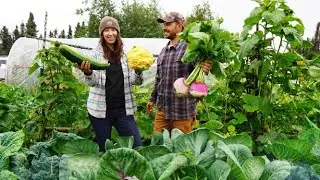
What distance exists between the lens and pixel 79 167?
6.55ft

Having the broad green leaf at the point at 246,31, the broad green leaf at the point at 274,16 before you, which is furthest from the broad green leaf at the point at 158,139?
the broad green leaf at the point at 246,31

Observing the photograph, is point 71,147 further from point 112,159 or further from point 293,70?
point 293,70

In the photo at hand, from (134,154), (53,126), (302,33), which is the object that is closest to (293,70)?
(302,33)

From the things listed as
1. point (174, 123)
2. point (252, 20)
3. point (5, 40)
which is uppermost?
point (5, 40)

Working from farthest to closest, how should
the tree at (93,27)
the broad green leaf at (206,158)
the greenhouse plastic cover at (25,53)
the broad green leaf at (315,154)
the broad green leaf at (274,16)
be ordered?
1. the tree at (93,27)
2. the greenhouse plastic cover at (25,53)
3. the broad green leaf at (274,16)
4. the broad green leaf at (315,154)
5. the broad green leaf at (206,158)

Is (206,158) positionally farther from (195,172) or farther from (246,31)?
(246,31)

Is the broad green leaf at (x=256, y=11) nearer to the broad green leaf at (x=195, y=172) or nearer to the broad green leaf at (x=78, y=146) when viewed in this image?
the broad green leaf at (x=78, y=146)

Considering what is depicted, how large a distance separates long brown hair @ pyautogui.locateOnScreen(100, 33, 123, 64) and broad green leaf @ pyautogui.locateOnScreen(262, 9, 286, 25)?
3.73ft

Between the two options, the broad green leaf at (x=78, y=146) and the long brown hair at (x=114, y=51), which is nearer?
the broad green leaf at (x=78, y=146)

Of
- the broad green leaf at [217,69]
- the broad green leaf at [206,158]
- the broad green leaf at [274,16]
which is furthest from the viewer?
the broad green leaf at [274,16]

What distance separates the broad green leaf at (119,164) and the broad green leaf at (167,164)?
0.25 feet

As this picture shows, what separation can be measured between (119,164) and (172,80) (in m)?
2.51

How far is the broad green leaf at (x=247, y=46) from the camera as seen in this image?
152 inches

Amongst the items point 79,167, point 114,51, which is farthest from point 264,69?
point 79,167
